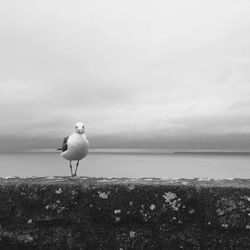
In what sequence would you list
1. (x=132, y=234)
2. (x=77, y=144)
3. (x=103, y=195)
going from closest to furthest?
(x=132, y=234) < (x=103, y=195) < (x=77, y=144)

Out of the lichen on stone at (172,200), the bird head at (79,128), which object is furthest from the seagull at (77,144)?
the lichen on stone at (172,200)

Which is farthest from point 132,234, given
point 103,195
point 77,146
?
point 77,146

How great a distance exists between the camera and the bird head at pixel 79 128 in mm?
7125

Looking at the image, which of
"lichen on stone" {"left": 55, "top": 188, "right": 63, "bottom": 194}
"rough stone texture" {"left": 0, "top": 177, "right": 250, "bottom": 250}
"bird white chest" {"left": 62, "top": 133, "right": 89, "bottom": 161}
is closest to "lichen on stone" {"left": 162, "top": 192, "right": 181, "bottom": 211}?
"rough stone texture" {"left": 0, "top": 177, "right": 250, "bottom": 250}

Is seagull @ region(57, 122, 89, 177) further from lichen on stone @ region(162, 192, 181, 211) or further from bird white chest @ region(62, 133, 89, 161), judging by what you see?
lichen on stone @ region(162, 192, 181, 211)

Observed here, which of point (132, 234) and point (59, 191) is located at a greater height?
point (59, 191)

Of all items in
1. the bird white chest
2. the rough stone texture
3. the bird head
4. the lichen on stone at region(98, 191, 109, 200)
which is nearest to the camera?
the rough stone texture

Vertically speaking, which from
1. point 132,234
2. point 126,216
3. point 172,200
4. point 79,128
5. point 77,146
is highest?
point 79,128

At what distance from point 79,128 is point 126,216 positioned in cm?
391

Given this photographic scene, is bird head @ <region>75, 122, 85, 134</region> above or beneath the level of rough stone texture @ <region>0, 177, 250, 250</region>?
above

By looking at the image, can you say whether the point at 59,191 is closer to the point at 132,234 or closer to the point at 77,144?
the point at 132,234

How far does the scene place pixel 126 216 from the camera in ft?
11.2

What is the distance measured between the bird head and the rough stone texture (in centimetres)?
356

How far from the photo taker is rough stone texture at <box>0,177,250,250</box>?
3303mm
